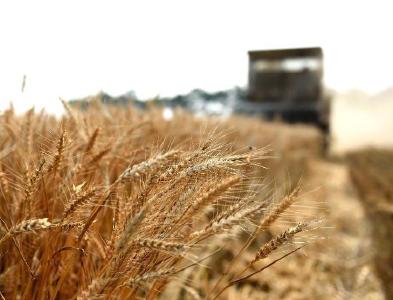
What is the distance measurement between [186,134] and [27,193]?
170 centimetres

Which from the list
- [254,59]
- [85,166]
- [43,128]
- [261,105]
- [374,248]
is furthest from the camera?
[254,59]

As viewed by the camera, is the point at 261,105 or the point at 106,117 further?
the point at 261,105

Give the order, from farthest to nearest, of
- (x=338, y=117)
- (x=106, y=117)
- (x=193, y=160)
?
1. (x=338, y=117)
2. (x=106, y=117)
3. (x=193, y=160)

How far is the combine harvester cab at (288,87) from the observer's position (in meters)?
14.3

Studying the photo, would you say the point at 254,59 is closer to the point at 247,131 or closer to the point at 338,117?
the point at 247,131

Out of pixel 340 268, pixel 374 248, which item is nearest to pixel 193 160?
pixel 340 268

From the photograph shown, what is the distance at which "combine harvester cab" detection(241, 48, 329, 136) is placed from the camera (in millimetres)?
14344

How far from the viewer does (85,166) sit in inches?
51.2

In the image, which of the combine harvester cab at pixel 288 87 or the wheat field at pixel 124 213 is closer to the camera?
the wheat field at pixel 124 213

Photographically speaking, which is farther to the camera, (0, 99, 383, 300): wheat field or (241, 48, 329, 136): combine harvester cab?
(241, 48, 329, 136): combine harvester cab

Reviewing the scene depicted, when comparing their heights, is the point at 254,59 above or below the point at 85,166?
above

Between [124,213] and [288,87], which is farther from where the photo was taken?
[288,87]

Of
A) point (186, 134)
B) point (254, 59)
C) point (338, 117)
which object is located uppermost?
point (254, 59)

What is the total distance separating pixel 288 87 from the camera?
16.4m
